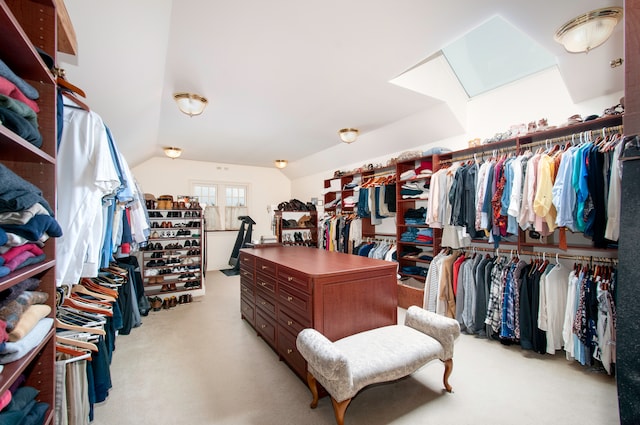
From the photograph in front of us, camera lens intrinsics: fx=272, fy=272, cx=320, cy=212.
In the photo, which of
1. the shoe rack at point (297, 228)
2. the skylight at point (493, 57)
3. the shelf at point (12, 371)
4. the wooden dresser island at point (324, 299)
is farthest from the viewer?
the shoe rack at point (297, 228)

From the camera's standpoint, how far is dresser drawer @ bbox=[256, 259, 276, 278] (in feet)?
8.16

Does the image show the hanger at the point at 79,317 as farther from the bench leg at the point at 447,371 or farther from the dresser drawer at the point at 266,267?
the bench leg at the point at 447,371

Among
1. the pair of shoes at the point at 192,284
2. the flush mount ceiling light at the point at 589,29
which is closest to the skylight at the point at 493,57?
the flush mount ceiling light at the point at 589,29

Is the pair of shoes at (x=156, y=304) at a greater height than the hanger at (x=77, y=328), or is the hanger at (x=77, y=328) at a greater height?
the hanger at (x=77, y=328)

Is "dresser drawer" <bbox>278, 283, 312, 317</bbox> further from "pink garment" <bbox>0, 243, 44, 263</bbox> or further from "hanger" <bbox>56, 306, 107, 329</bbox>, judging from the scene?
"pink garment" <bbox>0, 243, 44, 263</bbox>

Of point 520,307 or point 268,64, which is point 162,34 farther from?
→ point 520,307

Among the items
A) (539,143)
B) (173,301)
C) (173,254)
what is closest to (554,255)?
(539,143)

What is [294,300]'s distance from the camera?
6.98ft

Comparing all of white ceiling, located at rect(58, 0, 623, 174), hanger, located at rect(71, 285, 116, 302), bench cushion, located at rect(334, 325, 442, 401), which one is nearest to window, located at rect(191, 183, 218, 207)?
white ceiling, located at rect(58, 0, 623, 174)

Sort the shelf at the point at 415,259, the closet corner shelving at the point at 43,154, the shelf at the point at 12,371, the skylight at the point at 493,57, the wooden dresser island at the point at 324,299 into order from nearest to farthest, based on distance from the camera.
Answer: the shelf at the point at 12,371
the closet corner shelving at the point at 43,154
the wooden dresser island at the point at 324,299
the skylight at the point at 493,57
the shelf at the point at 415,259

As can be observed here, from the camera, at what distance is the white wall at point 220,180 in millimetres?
6000

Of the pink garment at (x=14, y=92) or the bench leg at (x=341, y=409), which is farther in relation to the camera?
the bench leg at (x=341, y=409)

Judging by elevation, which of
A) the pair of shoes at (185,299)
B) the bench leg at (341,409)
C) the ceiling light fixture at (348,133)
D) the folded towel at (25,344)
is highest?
the ceiling light fixture at (348,133)

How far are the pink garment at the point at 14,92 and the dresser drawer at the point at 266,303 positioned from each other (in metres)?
2.03
